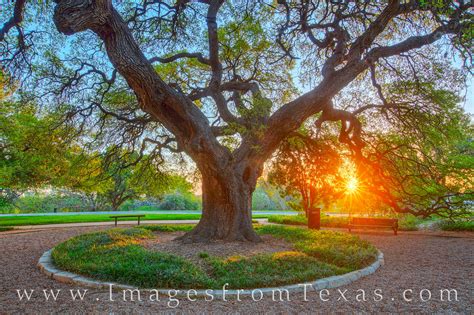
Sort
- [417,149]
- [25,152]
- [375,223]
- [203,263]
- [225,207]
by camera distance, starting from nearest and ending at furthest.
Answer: [203,263] → [225,207] → [417,149] → [375,223] → [25,152]

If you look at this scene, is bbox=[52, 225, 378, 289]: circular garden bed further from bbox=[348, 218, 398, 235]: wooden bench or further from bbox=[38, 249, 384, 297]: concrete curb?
bbox=[348, 218, 398, 235]: wooden bench

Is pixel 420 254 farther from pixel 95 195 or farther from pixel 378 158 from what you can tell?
pixel 95 195

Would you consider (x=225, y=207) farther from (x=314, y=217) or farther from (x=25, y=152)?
(x=25, y=152)

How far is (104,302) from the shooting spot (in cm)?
398

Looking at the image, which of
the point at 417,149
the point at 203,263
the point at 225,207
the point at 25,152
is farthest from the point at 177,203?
the point at 203,263

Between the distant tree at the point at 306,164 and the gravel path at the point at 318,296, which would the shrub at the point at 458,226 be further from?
the gravel path at the point at 318,296

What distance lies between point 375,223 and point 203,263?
948 cm

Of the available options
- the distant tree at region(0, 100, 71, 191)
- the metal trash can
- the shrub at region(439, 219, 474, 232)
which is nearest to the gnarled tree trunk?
the metal trash can

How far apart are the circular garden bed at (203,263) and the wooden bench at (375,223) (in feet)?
17.7

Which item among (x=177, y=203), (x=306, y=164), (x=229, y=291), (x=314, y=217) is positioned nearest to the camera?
(x=229, y=291)

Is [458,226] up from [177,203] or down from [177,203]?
up

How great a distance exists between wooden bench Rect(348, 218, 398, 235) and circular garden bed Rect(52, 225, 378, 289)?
5.39 m

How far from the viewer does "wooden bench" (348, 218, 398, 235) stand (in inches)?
485

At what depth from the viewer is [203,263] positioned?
5.77 metres
